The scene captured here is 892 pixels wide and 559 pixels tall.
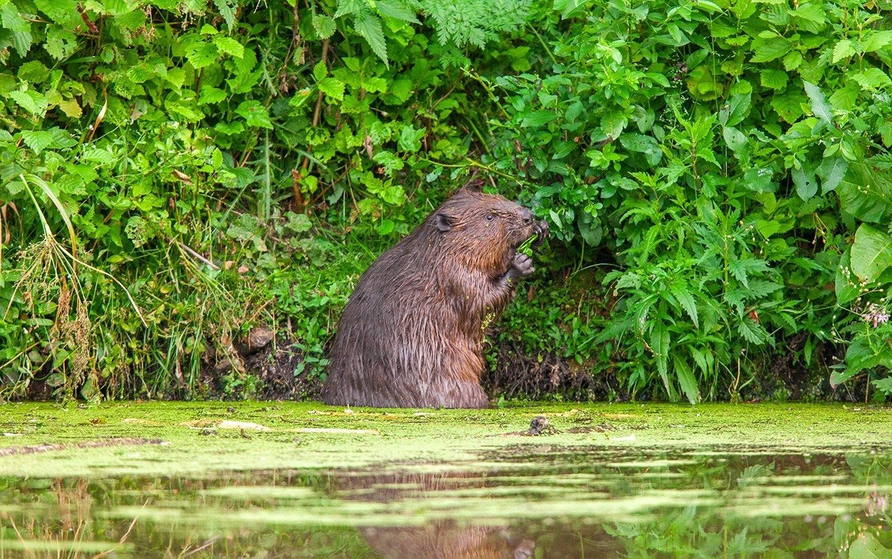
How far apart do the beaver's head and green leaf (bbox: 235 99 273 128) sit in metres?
1.39

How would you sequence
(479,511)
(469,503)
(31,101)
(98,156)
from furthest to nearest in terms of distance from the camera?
(98,156) → (31,101) → (469,503) → (479,511)

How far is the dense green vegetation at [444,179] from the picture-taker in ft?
19.1

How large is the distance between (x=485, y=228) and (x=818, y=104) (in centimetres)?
174

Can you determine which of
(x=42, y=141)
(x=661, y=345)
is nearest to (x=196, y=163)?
(x=42, y=141)

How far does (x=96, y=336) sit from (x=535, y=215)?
2395mm

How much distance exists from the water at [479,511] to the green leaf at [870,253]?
199 centimetres

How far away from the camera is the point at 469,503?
2957mm

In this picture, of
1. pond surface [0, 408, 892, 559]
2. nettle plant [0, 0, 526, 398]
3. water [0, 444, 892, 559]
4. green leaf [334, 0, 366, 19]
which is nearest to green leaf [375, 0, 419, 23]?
nettle plant [0, 0, 526, 398]

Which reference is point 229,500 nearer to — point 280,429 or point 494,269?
point 280,429

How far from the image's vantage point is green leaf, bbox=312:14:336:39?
6.84 metres

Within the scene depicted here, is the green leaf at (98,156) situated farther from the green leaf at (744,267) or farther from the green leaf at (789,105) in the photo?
the green leaf at (789,105)

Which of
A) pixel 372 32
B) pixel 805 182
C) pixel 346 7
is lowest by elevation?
pixel 805 182

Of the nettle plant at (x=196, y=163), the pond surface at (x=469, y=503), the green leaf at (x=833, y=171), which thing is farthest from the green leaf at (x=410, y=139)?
the pond surface at (x=469, y=503)

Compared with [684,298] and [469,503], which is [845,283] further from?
[469,503]
